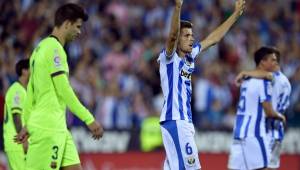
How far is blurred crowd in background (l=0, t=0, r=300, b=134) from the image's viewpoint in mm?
19125

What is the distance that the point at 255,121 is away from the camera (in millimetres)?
13836

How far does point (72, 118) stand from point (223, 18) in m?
5.98

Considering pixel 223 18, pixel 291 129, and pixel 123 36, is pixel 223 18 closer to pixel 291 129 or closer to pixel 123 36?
pixel 123 36

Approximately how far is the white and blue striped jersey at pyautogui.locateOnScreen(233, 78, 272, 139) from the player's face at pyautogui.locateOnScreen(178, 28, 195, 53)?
2.86m

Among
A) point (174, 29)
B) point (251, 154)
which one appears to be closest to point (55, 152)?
Answer: point (174, 29)

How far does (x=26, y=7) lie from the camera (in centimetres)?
2103

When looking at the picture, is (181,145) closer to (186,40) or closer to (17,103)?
(186,40)

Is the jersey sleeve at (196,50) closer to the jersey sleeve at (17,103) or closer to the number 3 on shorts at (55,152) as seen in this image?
the number 3 on shorts at (55,152)

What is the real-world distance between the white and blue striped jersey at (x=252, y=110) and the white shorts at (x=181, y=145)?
2858 millimetres

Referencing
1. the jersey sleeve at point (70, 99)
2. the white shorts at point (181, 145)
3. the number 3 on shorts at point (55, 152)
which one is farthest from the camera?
the white shorts at point (181, 145)

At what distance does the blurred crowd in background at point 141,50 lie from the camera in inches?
753

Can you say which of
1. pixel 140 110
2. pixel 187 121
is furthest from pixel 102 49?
pixel 187 121

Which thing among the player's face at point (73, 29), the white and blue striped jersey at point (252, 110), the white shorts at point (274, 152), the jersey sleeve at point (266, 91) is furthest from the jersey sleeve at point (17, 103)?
the white shorts at point (274, 152)

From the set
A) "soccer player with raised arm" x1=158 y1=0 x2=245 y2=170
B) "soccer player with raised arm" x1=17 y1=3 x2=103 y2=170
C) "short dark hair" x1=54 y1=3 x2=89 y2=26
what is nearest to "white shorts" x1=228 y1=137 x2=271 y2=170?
"soccer player with raised arm" x1=158 y1=0 x2=245 y2=170
